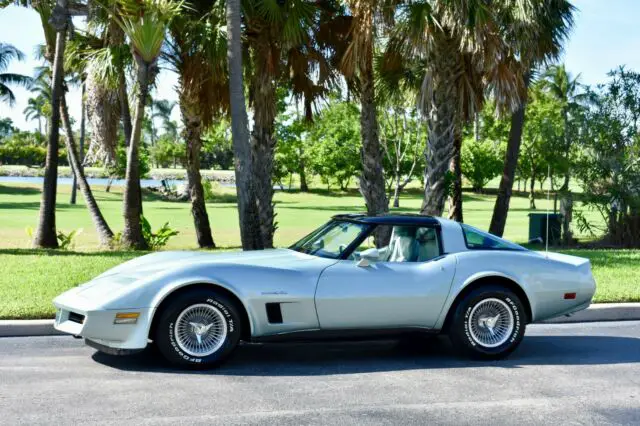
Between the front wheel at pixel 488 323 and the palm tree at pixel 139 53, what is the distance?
1015 cm

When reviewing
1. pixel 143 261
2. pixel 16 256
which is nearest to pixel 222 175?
pixel 16 256

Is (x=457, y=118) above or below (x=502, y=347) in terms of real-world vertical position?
above

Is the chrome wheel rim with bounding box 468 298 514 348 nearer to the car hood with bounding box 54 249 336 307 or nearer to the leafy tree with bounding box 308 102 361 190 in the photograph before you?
the car hood with bounding box 54 249 336 307

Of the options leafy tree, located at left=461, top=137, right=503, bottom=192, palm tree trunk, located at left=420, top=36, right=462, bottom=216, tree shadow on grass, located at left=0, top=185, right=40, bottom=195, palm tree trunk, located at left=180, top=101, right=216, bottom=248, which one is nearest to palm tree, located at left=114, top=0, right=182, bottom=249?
palm tree trunk, located at left=180, top=101, right=216, bottom=248

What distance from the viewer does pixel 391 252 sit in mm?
7262

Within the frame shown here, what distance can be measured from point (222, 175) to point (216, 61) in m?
79.1

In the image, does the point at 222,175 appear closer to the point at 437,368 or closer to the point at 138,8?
the point at 138,8

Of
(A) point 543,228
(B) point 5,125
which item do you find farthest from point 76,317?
(B) point 5,125

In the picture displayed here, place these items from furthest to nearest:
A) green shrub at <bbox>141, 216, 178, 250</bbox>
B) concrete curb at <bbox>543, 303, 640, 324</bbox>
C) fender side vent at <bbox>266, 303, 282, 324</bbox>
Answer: green shrub at <bbox>141, 216, 178, 250</bbox>
concrete curb at <bbox>543, 303, 640, 324</bbox>
fender side vent at <bbox>266, 303, 282, 324</bbox>

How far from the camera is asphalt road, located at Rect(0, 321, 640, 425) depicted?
17.5 ft

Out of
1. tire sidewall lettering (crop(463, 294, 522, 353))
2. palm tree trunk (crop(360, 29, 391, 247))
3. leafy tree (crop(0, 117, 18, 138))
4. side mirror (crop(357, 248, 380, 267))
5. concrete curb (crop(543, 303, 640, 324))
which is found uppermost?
leafy tree (crop(0, 117, 18, 138))

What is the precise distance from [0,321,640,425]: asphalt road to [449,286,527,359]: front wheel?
164mm

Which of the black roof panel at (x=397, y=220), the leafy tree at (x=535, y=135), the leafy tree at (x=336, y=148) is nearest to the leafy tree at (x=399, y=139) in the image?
the leafy tree at (x=336, y=148)

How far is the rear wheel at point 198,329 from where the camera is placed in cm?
645
